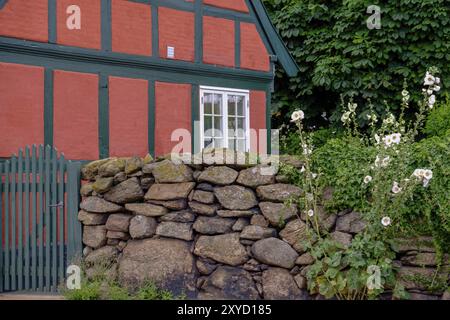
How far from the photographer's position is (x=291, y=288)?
6.08m

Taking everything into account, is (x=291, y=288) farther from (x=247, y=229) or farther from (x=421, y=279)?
(x=421, y=279)

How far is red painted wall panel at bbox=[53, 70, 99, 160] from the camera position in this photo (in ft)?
29.9

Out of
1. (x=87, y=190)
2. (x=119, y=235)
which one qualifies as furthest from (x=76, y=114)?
(x=119, y=235)

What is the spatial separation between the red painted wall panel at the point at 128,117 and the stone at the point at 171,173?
A: 123 inches

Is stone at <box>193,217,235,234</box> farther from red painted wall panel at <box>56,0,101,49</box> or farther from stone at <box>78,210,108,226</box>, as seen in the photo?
red painted wall panel at <box>56,0,101,49</box>

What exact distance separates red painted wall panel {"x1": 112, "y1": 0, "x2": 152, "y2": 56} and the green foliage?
Result: 4.17 meters

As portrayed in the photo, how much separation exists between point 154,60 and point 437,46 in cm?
594

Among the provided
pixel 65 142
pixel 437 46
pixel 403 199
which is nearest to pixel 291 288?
pixel 403 199

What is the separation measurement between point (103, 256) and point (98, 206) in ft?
1.87

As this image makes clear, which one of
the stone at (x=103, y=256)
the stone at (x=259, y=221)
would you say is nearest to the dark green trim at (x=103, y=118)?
the stone at (x=103, y=256)

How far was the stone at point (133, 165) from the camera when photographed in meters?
6.86

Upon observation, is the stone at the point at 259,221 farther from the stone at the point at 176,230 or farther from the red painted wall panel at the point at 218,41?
the red painted wall panel at the point at 218,41

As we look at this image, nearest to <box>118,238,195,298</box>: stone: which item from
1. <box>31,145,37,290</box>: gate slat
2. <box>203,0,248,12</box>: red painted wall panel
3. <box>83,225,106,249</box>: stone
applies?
→ <box>83,225,106,249</box>: stone

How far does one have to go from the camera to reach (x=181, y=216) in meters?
6.59
